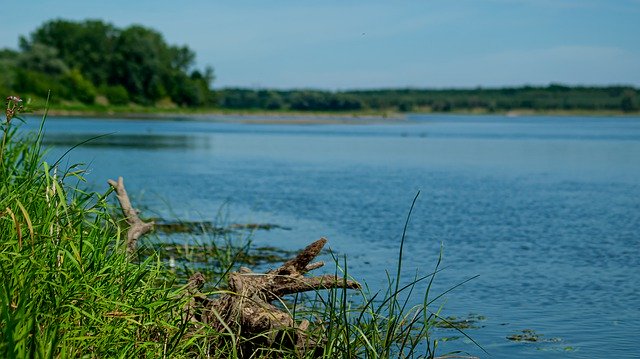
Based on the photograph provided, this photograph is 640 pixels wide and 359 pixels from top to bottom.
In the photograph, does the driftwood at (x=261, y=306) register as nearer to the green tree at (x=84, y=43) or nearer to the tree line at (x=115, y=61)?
the tree line at (x=115, y=61)

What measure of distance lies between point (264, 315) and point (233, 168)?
84.9ft

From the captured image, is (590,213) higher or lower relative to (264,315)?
lower

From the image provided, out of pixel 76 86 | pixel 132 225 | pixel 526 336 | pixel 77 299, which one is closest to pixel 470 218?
pixel 526 336

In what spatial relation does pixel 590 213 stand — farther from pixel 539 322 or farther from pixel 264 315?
pixel 264 315

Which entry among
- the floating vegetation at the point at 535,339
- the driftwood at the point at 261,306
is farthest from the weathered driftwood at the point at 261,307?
the floating vegetation at the point at 535,339

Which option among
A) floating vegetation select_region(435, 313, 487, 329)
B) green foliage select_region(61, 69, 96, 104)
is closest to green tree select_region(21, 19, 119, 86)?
green foliage select_region(61, 69, 96, 104)

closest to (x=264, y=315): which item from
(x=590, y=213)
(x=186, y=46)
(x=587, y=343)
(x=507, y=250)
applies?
(x=587, y=343)

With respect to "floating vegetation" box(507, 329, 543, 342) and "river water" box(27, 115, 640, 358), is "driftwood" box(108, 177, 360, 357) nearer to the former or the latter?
"river water" box(27, 115, 640, 358)

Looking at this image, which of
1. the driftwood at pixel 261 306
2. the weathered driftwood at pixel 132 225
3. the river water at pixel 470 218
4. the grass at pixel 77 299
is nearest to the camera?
the grass at pixel 77 299

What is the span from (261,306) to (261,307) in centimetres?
1

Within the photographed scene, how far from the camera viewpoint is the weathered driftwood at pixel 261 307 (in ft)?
20.1

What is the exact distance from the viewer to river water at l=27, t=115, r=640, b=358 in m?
9.97

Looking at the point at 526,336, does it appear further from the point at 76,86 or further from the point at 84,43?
the point at 84,43

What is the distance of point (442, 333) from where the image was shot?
350 inches
